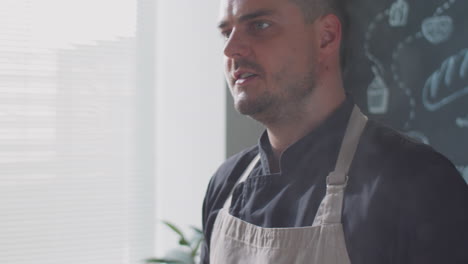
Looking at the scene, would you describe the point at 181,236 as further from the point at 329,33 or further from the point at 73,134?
the point at 329,33

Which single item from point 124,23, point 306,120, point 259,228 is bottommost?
point 259,228

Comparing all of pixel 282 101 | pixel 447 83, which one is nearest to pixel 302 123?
pixel 282 101

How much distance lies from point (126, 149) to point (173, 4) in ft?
2.59

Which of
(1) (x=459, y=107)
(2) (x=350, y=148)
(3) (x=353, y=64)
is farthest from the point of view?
(3) (x=353, y=64)

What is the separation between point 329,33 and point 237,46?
213 mm

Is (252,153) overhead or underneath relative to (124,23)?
underneath

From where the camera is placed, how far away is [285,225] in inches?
36.4

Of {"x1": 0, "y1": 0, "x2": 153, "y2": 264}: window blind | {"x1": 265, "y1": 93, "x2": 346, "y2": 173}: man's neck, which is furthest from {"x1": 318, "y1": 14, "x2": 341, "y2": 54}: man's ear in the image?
{"x1": 0, "y1": 0, "x2": 153, "y2": 264}: window blind

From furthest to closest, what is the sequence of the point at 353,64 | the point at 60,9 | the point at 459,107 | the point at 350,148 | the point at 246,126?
1. the point at 60,9
2. the point at 246,126
3. the point at 353,64
4. the point at 459,107
5. the point at 350,148

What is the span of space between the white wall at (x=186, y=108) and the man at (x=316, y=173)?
3.47 feet

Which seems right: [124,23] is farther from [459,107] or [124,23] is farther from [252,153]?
[459,107]

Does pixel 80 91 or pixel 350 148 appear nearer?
pixel 350 148

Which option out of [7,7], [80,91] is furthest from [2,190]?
[7,7]

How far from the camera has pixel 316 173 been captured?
95cm
